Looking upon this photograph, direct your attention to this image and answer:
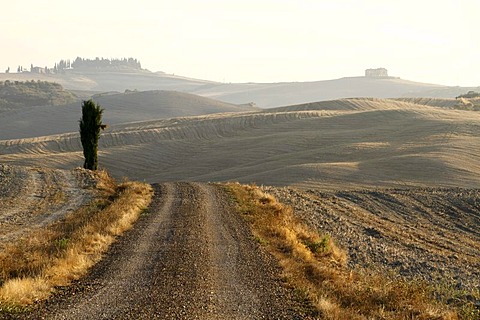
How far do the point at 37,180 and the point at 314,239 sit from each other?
27.2 meters

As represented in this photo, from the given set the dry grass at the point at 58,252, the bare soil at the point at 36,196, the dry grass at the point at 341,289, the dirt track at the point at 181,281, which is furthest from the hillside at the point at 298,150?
the dirt track at the point at 181,281

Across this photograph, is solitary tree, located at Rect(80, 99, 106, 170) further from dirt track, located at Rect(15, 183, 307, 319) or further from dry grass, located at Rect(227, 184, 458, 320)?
dry grass, located at Rect(227, 184, 458, 320)

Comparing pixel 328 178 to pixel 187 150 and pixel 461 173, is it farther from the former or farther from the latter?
pixel 187 150

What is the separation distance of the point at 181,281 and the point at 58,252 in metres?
5.24

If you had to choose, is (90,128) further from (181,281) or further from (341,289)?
(341,289)

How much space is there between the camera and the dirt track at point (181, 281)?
12.2 m

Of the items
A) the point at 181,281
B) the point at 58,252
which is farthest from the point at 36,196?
the point at 181,281

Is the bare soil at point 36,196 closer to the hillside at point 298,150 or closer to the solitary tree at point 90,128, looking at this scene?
the solitary tree at point 90,128

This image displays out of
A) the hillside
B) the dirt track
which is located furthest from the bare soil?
the hillside

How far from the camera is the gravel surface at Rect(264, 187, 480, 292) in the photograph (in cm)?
2786

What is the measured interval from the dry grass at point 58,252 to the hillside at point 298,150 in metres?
31.6

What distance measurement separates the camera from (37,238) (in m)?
21.9

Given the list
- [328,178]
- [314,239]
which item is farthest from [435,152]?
[314,239]

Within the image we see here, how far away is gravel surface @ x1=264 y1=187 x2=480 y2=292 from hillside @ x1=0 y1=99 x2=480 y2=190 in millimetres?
7952
